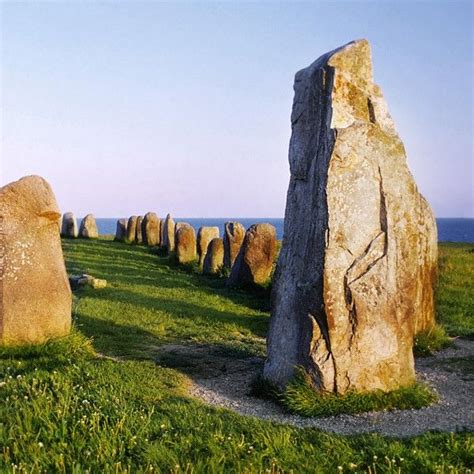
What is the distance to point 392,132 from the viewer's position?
31.6ft

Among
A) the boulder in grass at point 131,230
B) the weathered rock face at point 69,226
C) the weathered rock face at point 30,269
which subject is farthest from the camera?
the weathered rock face at point 69,226

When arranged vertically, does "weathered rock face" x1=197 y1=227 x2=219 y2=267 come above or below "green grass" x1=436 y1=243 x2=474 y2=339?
above

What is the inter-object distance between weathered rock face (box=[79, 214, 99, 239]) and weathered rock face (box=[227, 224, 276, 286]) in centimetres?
2287

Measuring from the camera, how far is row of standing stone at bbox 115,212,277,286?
20094 mm

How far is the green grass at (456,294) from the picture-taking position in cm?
1642

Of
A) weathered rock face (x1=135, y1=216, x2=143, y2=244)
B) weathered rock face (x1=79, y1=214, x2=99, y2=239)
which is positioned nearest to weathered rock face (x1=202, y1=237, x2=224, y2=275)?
weathered rock face (x1=135, y1=216, x2=143, y2=244)

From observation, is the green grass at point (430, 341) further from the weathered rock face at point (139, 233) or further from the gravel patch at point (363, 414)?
the weathered rock face at point (139, 233)

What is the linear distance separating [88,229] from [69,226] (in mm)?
1161

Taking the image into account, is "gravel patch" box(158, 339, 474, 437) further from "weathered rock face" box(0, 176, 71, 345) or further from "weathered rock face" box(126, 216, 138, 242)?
"weathered rock face" box(126, 216, 138, 242)

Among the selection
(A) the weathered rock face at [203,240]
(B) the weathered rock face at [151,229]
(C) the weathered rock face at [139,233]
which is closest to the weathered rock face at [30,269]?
(A) the weathered rock face at [203,240]

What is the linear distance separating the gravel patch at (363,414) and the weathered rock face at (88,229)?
99.0 ft

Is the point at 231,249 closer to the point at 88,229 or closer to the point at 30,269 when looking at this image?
the point at 30,269

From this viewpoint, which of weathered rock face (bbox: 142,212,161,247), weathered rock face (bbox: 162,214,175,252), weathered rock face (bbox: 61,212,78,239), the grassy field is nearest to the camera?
the grassy field

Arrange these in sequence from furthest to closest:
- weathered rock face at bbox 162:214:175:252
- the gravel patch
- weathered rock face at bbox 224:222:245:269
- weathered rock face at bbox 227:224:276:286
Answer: weathered rock face at bbox 162:214:175:252, weathered rock face at bbox 224:222:245:269, weathered rock face at bbox 227:224:276:286, the gravel patch
